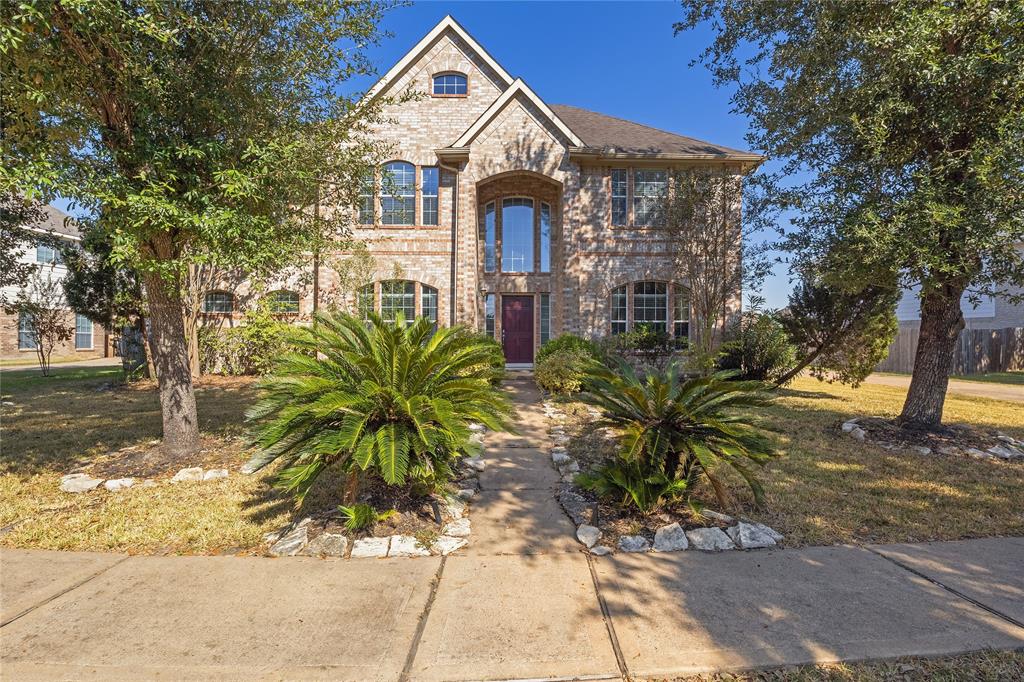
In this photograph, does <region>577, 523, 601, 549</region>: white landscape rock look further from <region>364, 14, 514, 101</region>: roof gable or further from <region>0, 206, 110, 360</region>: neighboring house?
<region>0, 206, 110, 360</region>: neighboring house

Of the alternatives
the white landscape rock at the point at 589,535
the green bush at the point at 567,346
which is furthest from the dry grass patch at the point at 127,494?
the green bush at the point at 567,346

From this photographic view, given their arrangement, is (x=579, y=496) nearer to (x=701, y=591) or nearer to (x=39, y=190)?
(x=701, y=591)

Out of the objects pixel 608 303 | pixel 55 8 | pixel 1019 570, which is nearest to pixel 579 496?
pixel 1019 570

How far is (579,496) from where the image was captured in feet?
14.7

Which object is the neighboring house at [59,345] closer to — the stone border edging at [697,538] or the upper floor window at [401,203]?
the upper floor window at [401,203]

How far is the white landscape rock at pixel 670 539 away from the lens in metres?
3.52

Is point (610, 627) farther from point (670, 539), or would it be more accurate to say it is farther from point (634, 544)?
point (670, 539)

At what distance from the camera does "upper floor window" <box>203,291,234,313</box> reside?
14089 mm

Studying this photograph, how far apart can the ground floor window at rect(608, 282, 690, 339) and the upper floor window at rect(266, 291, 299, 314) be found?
9.99 m

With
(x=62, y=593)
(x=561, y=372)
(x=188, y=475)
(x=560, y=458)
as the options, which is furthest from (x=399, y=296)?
(x=62, y=593)

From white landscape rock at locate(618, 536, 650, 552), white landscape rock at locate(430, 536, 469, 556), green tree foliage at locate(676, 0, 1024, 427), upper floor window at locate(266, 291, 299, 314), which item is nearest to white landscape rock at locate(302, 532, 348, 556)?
white landscape rock at locate(430, 536, 469, 556)

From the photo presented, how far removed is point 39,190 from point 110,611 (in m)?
3.75

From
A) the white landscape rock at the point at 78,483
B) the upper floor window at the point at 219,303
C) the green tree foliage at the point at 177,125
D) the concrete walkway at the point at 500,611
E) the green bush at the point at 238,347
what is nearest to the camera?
the concrete walkway at the point at 500,611

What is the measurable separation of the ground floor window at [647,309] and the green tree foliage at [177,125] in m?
9.64
